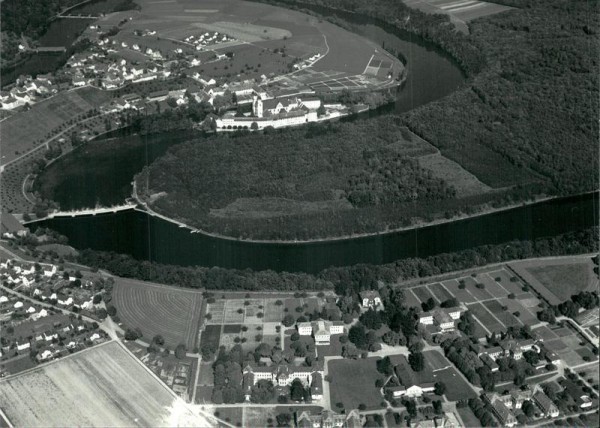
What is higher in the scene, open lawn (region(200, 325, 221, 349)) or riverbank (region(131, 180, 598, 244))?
riverbank (region(131, 180, 598, 244))

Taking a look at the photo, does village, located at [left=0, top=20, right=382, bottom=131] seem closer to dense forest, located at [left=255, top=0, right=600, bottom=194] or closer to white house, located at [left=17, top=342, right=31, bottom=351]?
dense forest, located at [left=255, top=0, right=600, bottom=194]

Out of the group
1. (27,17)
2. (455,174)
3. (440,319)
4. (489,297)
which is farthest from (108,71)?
(440,319)

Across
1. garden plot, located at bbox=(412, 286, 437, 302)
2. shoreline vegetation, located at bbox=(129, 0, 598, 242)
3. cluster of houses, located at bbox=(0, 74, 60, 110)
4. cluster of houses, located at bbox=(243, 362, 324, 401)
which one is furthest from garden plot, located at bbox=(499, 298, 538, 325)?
cluster of houses, located at bbox=(0, 74, 60, 110)

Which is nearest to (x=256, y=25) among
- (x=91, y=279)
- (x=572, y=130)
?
(x=572, y=130)

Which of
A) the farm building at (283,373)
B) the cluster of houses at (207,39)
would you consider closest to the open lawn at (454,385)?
the farm building at (283,373)

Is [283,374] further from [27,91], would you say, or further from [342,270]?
[27,91]

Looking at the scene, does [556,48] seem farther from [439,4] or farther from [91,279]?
[91,279]

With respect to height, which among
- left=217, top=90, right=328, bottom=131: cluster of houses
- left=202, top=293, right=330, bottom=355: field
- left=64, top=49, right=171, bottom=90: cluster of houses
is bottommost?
left=202, top=293, right=330, bottom=355: field
